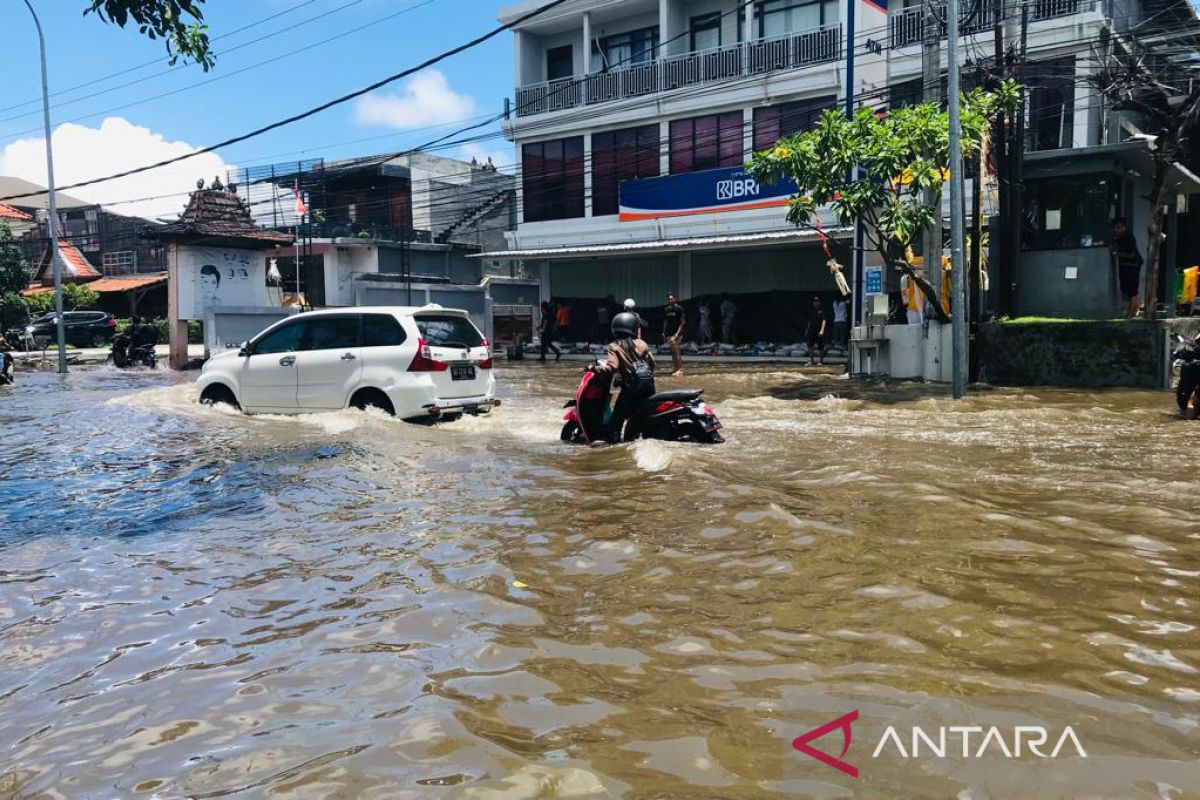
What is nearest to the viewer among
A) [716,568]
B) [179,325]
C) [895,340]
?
[716,568]

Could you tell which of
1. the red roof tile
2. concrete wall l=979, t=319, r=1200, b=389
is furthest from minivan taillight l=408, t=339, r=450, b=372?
the red roof tile

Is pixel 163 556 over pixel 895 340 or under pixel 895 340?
under

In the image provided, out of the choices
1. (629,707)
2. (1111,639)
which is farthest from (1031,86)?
(629,707)

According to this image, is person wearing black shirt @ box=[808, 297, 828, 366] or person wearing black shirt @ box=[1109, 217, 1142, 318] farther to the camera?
person wearing black shirt @ box=[808, 297, 828, 366]

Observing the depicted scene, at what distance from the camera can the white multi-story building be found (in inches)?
798

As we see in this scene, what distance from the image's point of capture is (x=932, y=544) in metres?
5.31

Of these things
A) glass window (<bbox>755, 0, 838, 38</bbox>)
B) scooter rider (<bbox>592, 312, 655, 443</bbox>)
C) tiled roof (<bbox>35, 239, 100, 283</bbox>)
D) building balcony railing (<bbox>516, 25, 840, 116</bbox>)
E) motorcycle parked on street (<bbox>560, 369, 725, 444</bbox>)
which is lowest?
motorcycle parked on street (<bbox>560, 369, 725, 444</bbox>)

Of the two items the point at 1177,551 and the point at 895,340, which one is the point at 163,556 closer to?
the point at 1177,551

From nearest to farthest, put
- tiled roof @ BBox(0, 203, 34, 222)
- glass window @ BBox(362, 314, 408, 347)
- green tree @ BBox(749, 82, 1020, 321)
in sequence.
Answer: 1. glass window @ BBox(362, 314, 408, 347)
2. green tree @ BBox(749, 82, 1020, 321)
3. tiled roof @ BBox(0, 203, 34, 222)

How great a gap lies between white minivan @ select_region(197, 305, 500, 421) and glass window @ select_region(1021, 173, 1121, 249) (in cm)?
1170

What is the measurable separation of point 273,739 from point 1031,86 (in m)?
22.1

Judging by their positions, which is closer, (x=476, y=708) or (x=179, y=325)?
(x=476, y=708)

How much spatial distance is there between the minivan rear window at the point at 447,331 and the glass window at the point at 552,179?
19.7m

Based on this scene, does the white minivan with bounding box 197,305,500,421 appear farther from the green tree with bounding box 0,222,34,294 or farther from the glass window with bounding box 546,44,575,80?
the green tree with bounding box 0,222,34,294
